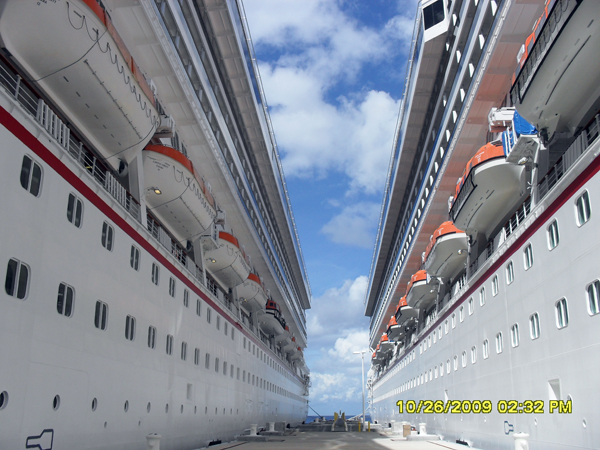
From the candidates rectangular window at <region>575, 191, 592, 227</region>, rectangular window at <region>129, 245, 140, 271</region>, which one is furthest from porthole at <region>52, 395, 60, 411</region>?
rectangular window at <region>575, 191, 592, 227</region>

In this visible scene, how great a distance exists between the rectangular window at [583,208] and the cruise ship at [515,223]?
3 cm

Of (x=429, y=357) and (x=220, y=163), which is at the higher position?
(x=220, y=163)

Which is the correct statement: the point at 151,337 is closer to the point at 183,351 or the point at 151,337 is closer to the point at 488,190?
the point at 183,351

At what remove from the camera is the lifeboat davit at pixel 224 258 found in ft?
82.2

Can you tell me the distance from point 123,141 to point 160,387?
25.0 ft

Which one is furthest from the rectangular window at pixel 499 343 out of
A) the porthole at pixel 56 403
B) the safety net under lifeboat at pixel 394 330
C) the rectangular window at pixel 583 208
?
the safety net under lifeboat at pixel 394 330

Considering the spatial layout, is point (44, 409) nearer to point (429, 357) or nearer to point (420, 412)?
point (429, 357)

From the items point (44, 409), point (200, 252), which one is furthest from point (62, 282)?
point (200, 252)

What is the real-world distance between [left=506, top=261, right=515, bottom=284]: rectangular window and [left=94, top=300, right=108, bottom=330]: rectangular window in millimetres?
12235

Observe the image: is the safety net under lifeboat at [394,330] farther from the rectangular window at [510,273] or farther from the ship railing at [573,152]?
the ship railing at [573,152]

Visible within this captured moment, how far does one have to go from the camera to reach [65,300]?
10289mm

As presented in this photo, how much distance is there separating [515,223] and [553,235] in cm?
561

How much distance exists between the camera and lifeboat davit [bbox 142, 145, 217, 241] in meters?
16.7

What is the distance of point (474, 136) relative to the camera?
2230 centimetres
